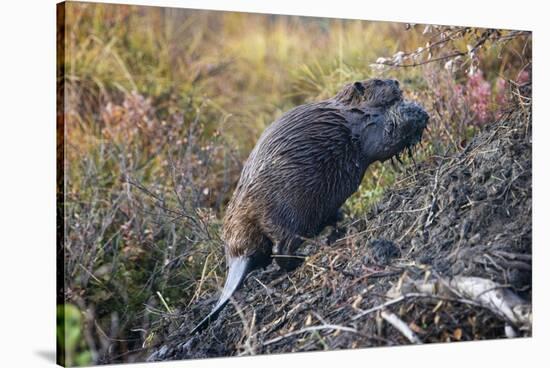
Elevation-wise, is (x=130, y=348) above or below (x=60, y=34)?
below

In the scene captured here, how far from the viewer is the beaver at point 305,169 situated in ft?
18.6

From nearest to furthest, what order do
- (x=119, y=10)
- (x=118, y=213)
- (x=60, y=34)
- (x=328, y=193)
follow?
(x=60, y=34) → (x=328, y=193) → (x=118, y=213) → (x=119, y=10)

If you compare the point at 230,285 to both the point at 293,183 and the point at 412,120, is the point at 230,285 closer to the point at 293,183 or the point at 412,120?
the point at 293,183

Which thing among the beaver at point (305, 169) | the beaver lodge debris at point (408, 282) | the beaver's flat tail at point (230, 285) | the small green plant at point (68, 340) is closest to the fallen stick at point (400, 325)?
the beaver lodge debris at point (408, 282)

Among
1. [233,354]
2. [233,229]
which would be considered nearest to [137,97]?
[233,229]

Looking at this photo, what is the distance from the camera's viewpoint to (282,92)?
687 centimetres

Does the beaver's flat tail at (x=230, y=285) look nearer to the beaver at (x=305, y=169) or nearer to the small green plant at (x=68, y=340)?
the beaver at (x=305, y=169)

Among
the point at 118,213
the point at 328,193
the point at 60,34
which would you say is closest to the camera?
the point at 60,34

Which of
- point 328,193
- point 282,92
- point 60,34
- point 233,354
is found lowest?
point 233,354

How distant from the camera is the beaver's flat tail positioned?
564 cm

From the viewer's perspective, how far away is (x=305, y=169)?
5676mm

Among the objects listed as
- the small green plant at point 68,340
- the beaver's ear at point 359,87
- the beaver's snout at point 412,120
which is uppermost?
the beaver's ear at point 359,87

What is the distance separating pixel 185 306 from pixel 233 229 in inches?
21.6

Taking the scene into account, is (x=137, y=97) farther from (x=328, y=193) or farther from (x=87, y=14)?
(x=328, y=193)
